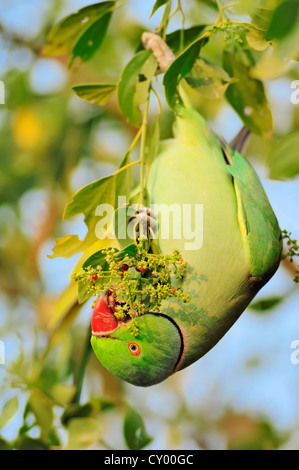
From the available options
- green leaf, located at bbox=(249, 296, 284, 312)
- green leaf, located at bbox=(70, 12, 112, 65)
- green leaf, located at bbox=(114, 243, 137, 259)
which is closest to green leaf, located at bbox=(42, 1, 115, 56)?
green leaf, located at bbox=(70, 12, 112, 65)

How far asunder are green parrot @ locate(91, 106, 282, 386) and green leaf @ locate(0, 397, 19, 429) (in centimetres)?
63

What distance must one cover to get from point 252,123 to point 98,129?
128cm

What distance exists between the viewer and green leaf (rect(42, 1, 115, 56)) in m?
1.46

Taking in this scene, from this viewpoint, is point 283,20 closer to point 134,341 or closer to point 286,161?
point 286,161

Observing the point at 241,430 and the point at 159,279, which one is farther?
the point at 241,430

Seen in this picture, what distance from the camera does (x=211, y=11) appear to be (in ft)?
6.15

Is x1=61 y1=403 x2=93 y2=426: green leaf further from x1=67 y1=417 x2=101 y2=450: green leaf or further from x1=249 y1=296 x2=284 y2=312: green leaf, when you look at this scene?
x1=249 y1=296 x2=284 y2=312: green leaf

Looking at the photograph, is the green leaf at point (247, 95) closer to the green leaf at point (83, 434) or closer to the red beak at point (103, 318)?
the red beak at point (103, 318)

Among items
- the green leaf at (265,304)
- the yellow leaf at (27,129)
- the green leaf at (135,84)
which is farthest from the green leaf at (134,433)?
the yellow leaf at (27,129)

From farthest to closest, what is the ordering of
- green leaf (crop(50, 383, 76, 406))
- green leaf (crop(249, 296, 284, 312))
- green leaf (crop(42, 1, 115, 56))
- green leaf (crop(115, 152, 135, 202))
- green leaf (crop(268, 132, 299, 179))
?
green leaf (crop(249, 296, 284, 312)) < green leaf (crop(50, 383, 76, 406)) < green leaf (crop(42, 1, 115, 56)) < green leaf (crop(115, 152, 135, 202)) < green leaf (crop(268, 132, 299, 179))

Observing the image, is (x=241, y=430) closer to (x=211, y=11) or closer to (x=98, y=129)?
(x=98, y=129)

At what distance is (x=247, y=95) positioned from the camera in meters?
1.51

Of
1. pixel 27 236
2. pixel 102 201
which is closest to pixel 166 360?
pixel 102 201

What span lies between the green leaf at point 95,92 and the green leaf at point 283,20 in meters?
0.64
